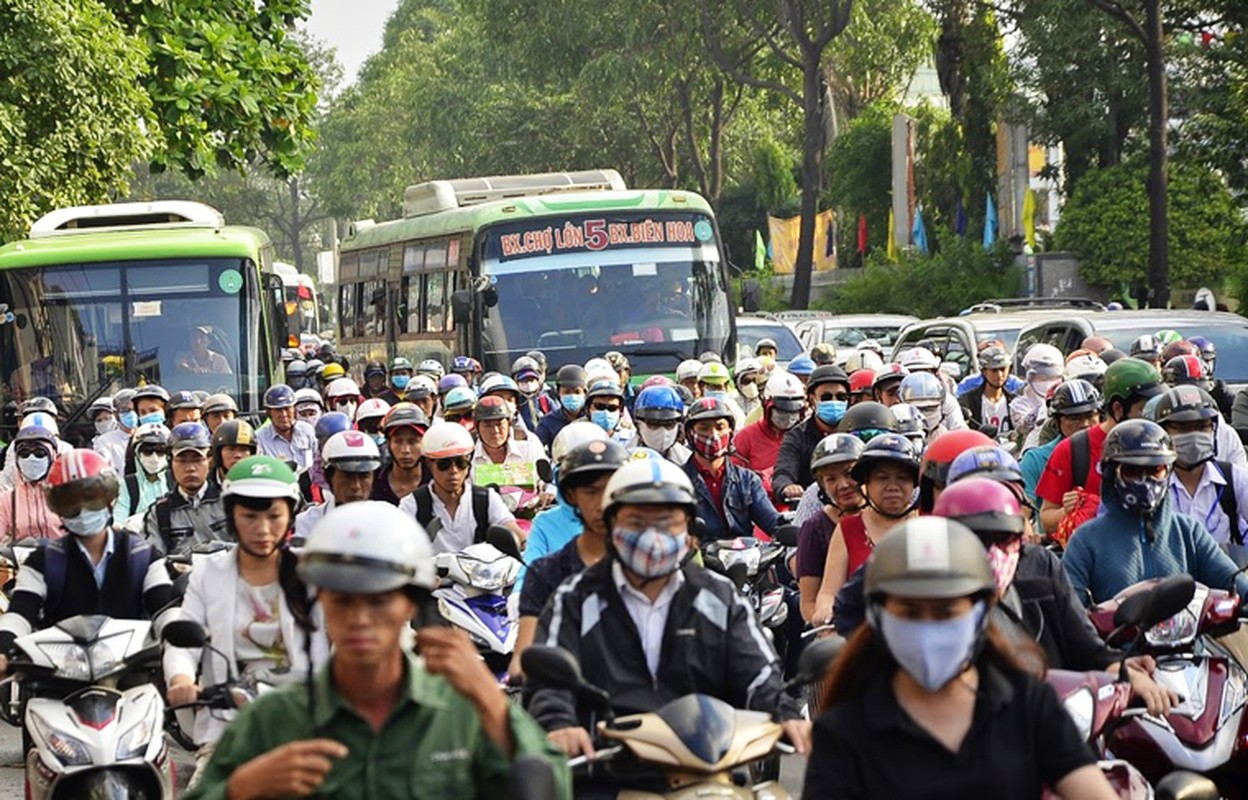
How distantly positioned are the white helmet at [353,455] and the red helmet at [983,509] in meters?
4.48

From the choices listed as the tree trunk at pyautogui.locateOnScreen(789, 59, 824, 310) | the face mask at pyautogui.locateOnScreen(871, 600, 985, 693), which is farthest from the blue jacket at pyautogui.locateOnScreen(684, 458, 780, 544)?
the tree trunk at pyautogui.locateOnScreen(789, 59, 824, 310)

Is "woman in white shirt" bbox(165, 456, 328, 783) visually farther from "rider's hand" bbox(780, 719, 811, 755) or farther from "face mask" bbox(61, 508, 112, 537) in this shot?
"rider's hand" bbox(780, 719, 811, 755)

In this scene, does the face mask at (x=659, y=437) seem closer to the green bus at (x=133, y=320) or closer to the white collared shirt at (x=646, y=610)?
the white collared shirt at (x=646, y=610)

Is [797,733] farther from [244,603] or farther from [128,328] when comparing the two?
[128,328]

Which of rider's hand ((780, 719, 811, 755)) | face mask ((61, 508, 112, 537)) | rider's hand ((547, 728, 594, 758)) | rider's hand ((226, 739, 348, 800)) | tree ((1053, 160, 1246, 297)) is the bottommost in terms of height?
rider's hand ((780, 719, 811, 755))

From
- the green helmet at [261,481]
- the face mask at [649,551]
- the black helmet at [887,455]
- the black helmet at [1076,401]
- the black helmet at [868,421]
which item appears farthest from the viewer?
the black helmet at [1076,401]

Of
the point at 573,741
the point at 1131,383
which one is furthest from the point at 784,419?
the point at 573,741

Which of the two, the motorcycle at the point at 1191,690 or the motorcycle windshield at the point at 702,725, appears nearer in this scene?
the motorcycle windshield at the point at 702,725

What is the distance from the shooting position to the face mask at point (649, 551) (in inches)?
247

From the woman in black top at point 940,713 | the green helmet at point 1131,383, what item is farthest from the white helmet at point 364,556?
the green helmet at point 1131,383

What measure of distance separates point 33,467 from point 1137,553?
263 inches

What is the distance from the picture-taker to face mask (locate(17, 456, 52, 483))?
12.6 m

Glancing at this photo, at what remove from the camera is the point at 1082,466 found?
34.6 feet

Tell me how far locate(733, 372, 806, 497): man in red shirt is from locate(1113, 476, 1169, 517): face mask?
5.95m
